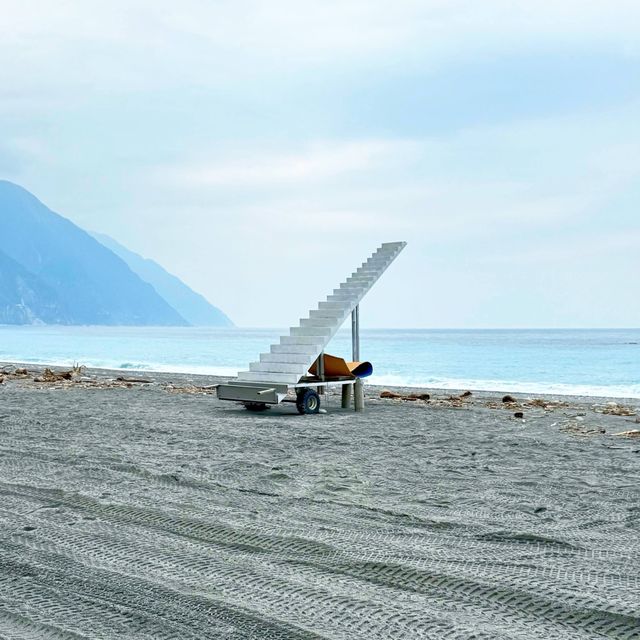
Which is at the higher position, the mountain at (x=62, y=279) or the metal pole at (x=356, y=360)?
the mountain at (x=62, y=279)

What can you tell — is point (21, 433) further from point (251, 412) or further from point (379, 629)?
point (379, 629)

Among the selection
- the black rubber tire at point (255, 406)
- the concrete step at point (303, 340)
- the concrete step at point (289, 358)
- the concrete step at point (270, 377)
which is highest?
the concrete step at point (303, 340)

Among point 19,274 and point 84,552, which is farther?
point 19,274

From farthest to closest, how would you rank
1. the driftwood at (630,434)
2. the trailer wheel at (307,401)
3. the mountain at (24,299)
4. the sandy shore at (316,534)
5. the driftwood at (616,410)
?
the mountain at (24,299)
the driftwood at (616,410)
the trailer wheel at (307,401)
the driftwood at (630,434)
the sandy shore at (316,534)

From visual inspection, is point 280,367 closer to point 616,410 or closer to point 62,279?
point 616,410

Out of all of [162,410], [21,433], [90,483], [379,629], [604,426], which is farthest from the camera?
[162,410]

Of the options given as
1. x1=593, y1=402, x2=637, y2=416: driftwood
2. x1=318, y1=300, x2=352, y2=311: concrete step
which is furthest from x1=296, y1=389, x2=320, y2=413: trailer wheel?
x1=593, y1=402, x2=637, y2=416: driftwood

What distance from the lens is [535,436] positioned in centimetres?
741

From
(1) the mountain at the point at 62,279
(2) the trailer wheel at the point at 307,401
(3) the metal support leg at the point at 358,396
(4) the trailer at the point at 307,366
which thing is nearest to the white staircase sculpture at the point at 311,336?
(4) the trailer at the point at 307,366

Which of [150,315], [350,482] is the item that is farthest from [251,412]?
[150,315]

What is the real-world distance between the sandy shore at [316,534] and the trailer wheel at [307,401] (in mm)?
1794

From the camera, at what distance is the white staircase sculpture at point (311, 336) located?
926 cm

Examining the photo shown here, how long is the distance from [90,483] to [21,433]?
8.47 ft

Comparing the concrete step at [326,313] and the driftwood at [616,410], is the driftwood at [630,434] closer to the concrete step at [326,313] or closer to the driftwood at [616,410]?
the driftwood at [616,410]
